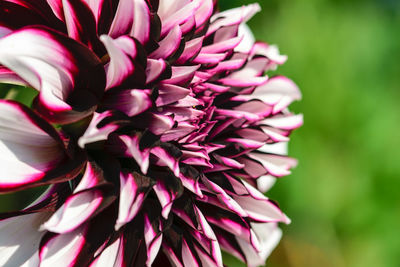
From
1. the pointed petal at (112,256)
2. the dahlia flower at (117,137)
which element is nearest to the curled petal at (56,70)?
the dahlia flower at (117,137)

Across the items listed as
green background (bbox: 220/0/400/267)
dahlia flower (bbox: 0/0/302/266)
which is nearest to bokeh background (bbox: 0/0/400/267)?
green background (bbox: 220/0/400/267)

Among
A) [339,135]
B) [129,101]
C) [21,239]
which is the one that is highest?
[129,101]

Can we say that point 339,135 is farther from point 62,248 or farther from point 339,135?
point 62,248

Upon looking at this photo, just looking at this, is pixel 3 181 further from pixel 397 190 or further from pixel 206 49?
pixel 397 190

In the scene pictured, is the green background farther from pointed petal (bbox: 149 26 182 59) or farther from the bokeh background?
pointed petal (bbox: 149 26 182 59)

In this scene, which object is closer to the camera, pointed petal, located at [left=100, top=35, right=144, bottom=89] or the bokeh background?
pointed petal, located at [left=100, top=35, right=144, bottom=89]

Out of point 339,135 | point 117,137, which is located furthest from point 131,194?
point 339,135

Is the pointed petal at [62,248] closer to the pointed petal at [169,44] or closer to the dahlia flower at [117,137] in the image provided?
the dahlia flower at [117,137]
